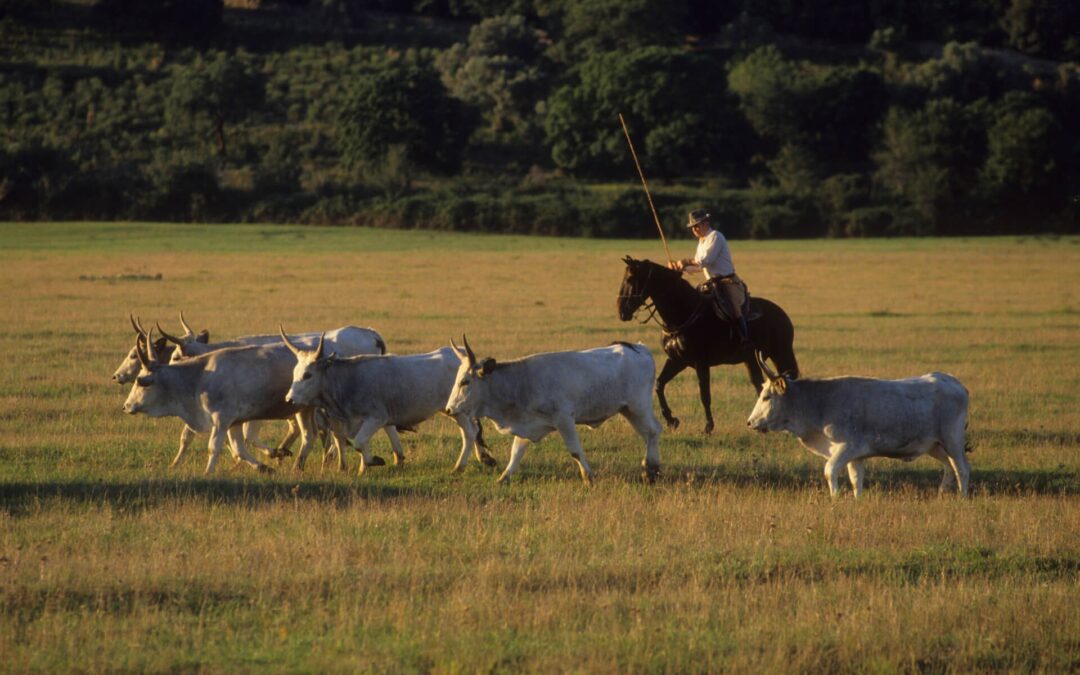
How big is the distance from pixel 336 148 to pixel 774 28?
45847mm

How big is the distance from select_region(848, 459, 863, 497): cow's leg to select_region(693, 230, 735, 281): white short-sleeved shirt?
4795 mm

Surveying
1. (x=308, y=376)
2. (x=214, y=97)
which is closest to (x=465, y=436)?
(x=308, y=376)

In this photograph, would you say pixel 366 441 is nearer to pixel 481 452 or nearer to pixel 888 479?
pixel 481 452

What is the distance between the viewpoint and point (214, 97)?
76375mm

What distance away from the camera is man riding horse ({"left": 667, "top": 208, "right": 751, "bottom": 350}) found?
17500 millimetres

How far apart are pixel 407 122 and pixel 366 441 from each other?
192ft

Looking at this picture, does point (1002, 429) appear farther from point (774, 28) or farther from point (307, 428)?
point (774, 28)

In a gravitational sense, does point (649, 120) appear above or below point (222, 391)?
above

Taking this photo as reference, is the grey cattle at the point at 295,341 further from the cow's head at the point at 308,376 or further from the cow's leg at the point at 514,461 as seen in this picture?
the cow's leg at the point at 514,461

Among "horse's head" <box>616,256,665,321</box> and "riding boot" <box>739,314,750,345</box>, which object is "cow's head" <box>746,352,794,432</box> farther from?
"riding boot" <box>739,314,750,345</box>

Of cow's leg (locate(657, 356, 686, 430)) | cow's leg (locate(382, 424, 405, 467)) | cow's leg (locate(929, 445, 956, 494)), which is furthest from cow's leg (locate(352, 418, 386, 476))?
cow's leg (locate(929, 445, 956, 494))

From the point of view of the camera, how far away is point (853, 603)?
30.4ft

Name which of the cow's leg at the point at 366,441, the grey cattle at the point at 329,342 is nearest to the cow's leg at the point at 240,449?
the cow's leg at the point at 366,441

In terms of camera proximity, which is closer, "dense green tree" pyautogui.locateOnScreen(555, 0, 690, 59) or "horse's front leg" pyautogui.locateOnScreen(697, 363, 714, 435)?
"horse's front leg" pyautogui.locateOnScreen(697, 363, 714, 435)
